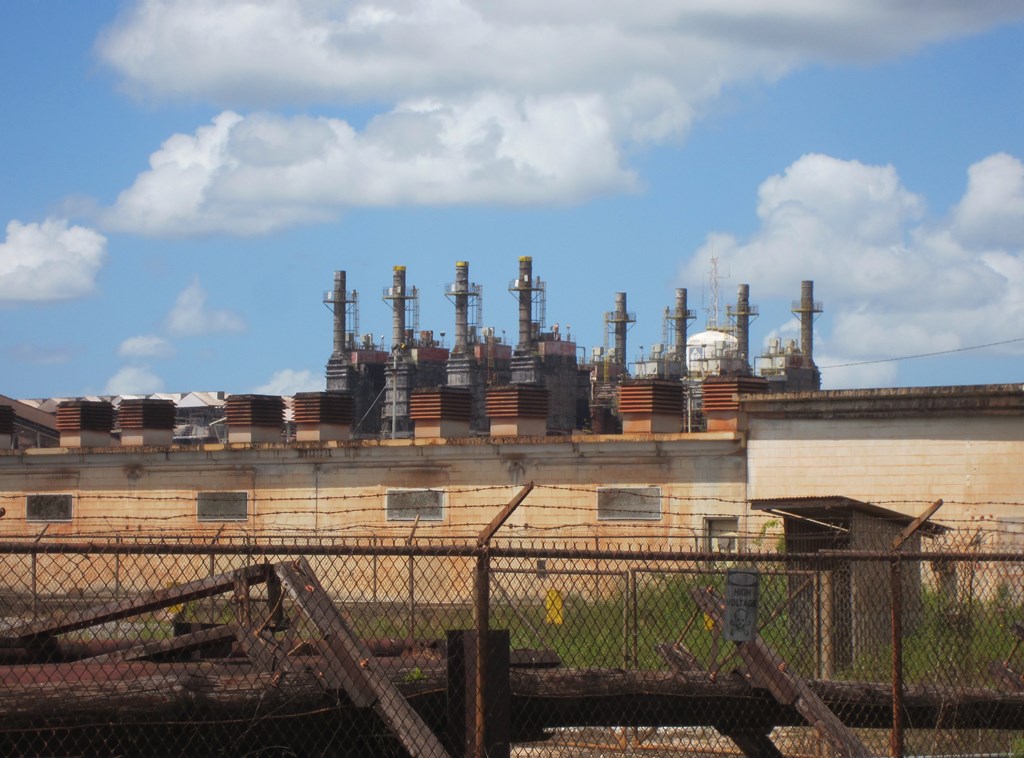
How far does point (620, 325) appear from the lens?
92875 millimetres

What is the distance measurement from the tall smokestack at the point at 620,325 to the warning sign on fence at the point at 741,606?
3339 inches

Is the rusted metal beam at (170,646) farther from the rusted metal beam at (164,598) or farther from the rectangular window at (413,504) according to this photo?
the rectangular window at (413,504)

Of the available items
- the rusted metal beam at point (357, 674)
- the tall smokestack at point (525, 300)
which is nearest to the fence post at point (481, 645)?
the rusted metal beam at point (357, 674)

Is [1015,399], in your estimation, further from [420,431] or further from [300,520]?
[300,520]

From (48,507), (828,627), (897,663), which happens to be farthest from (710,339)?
(897,663)

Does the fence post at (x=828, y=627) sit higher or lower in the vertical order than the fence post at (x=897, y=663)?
lower

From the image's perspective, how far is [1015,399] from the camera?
21016mm

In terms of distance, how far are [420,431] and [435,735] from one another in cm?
1805

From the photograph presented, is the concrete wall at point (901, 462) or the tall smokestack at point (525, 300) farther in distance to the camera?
the tall smokestack at point (525, 300)

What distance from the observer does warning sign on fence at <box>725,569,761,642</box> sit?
A: 7930mm

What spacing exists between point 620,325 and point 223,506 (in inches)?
2673

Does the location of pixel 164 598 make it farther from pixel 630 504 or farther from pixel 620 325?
pixel 620 325

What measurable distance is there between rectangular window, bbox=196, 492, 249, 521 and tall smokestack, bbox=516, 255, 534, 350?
4911 cm

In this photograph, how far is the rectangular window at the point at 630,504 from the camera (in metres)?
23.4
